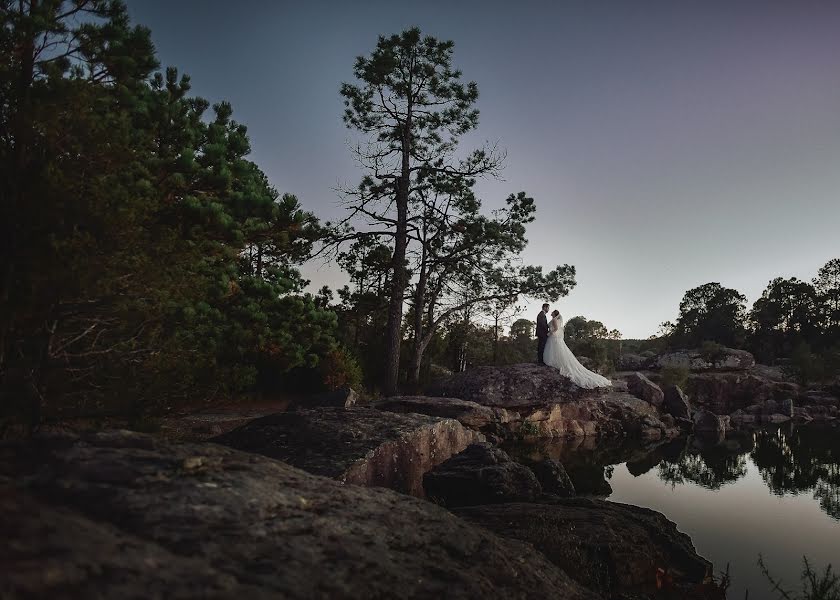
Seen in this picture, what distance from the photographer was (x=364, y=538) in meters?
2.54

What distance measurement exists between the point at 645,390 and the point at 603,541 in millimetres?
23161

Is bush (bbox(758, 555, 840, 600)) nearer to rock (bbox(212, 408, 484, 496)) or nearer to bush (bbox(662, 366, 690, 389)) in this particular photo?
rock (bbox(212, 408, 484, 496))

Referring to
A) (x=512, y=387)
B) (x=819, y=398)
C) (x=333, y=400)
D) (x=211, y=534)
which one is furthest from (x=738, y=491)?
(x=819, y=398)

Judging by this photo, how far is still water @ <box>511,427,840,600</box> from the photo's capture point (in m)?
7.52

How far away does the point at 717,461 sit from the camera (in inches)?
601

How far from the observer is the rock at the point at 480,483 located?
24.1 ft

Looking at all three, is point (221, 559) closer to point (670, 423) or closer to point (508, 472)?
point (508, 472)

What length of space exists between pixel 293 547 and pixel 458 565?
41.0 inches

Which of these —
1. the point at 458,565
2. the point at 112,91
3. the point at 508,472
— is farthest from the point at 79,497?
the point at 112,91

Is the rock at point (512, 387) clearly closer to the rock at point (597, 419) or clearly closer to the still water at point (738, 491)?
the rock at point (597, 419)

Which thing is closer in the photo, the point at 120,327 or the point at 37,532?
the point at 37,532

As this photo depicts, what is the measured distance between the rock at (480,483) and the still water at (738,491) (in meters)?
2.82

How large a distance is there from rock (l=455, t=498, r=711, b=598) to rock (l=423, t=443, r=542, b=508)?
2.38 ft

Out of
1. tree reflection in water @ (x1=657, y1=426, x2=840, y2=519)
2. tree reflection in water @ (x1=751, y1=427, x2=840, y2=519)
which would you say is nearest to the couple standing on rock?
tree reflection in water @ (x1=657, y1=426, x2=840, y2=519)
